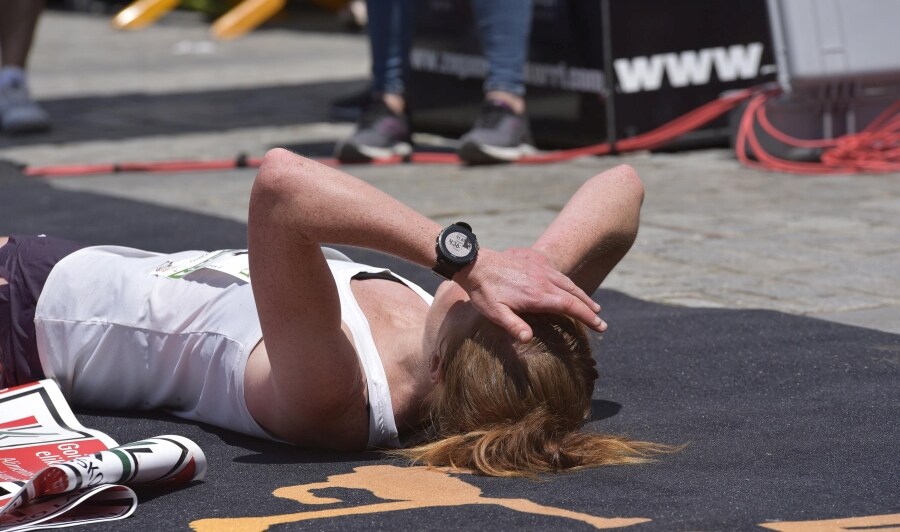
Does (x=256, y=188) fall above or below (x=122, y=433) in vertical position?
above

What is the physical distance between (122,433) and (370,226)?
67 centimetres

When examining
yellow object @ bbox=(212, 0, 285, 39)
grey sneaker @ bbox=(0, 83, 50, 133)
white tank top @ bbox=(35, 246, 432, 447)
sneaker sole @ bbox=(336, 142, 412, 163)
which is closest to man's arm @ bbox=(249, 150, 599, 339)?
white tank top @ bbox=(35, 246, 432, 447)

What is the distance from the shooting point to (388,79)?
5941mm

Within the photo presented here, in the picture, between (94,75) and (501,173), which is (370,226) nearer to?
(501,173)

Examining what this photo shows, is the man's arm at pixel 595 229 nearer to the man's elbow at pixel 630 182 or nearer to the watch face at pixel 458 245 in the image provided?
the man's elbow at pixel 630 182

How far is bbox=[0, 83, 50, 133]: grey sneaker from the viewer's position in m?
6.69

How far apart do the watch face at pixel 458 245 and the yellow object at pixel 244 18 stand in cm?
1154

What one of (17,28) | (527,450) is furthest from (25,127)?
(527,450)

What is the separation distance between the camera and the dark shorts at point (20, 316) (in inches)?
103

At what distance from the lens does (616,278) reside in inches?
148

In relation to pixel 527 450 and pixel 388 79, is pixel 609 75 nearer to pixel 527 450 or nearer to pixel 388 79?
pixel 388 79

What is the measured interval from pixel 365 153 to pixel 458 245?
12.2 feet

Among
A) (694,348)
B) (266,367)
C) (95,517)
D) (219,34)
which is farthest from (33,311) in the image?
(219,34)

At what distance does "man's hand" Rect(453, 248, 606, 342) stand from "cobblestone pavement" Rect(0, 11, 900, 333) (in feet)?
4.12
